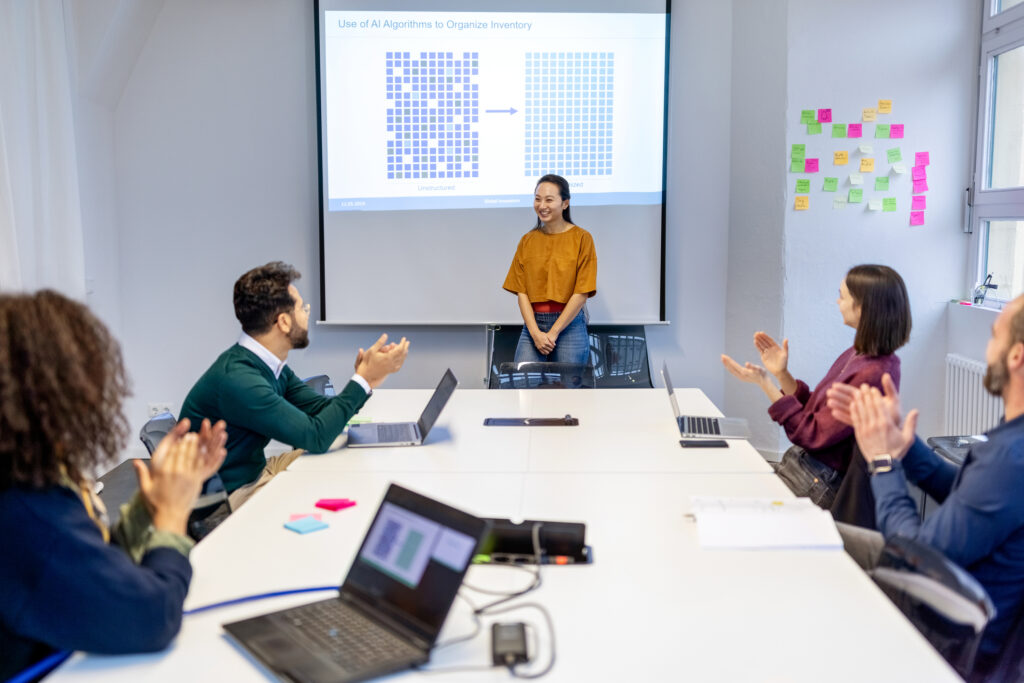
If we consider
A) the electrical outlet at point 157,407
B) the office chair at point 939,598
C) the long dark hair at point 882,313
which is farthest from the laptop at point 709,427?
the electrical outlet at point 157,407

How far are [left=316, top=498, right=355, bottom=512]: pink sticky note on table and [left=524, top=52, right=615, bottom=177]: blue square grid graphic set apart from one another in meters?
3.17

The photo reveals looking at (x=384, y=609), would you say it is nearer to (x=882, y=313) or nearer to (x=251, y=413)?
(x=251, y=413)

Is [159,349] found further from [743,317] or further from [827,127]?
[827,127]

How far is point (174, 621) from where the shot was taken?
132 cm

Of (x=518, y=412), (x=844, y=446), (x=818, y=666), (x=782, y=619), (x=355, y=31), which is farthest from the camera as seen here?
(x=355, y=31)

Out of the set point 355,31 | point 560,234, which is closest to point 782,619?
point 560,234

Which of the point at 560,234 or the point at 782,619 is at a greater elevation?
the point at 560,234

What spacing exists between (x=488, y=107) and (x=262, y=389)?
112 inches

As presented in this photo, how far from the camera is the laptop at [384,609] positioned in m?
1.26

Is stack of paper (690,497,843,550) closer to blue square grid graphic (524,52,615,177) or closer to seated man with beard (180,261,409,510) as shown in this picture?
seated man with beard (180,261,409,510)

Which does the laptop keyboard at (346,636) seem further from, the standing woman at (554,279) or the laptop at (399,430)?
the standing woman at (554,279)

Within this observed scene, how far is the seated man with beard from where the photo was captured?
246 cm

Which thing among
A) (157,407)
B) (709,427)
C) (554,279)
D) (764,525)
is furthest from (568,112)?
(764,525)

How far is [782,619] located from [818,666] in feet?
0.52
